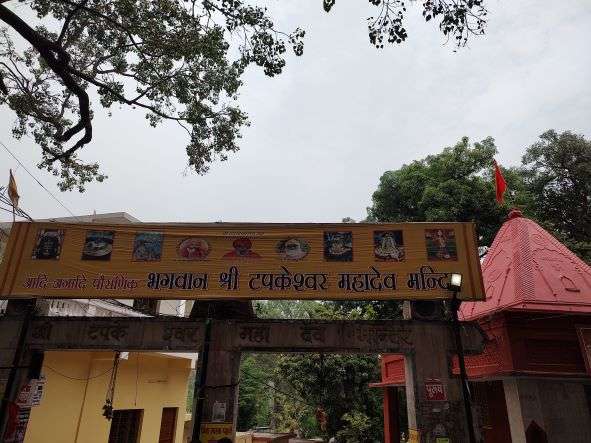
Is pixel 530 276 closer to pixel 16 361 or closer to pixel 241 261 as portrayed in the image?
pixel 241 261

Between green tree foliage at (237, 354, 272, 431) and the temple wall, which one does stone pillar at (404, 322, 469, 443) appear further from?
green tree foliage at (237, 354, 272, 431)

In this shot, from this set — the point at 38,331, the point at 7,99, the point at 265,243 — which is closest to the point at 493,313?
the point at 265,243

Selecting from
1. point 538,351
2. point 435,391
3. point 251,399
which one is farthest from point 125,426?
point 251,399

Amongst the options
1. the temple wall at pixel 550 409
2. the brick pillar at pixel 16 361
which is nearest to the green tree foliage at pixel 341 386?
the temple wall at pixel 550 409

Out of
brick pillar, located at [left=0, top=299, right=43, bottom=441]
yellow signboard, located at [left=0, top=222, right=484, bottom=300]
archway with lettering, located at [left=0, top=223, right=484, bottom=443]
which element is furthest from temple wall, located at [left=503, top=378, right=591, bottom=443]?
brick pillar, located at [left=0, top=299, right=43, bottom=441]

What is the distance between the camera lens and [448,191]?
19031 mm

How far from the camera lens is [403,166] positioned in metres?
21.5

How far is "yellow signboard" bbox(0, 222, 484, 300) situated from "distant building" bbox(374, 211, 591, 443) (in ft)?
6.03

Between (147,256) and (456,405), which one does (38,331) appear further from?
(456,405)

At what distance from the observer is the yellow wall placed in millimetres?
11094

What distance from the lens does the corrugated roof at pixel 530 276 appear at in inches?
395

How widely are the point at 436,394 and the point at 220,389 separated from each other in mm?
4440

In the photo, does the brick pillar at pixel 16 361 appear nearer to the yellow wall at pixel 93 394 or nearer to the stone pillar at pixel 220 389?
the yellow wall at pixel 93 394

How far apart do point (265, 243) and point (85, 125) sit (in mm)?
5272
